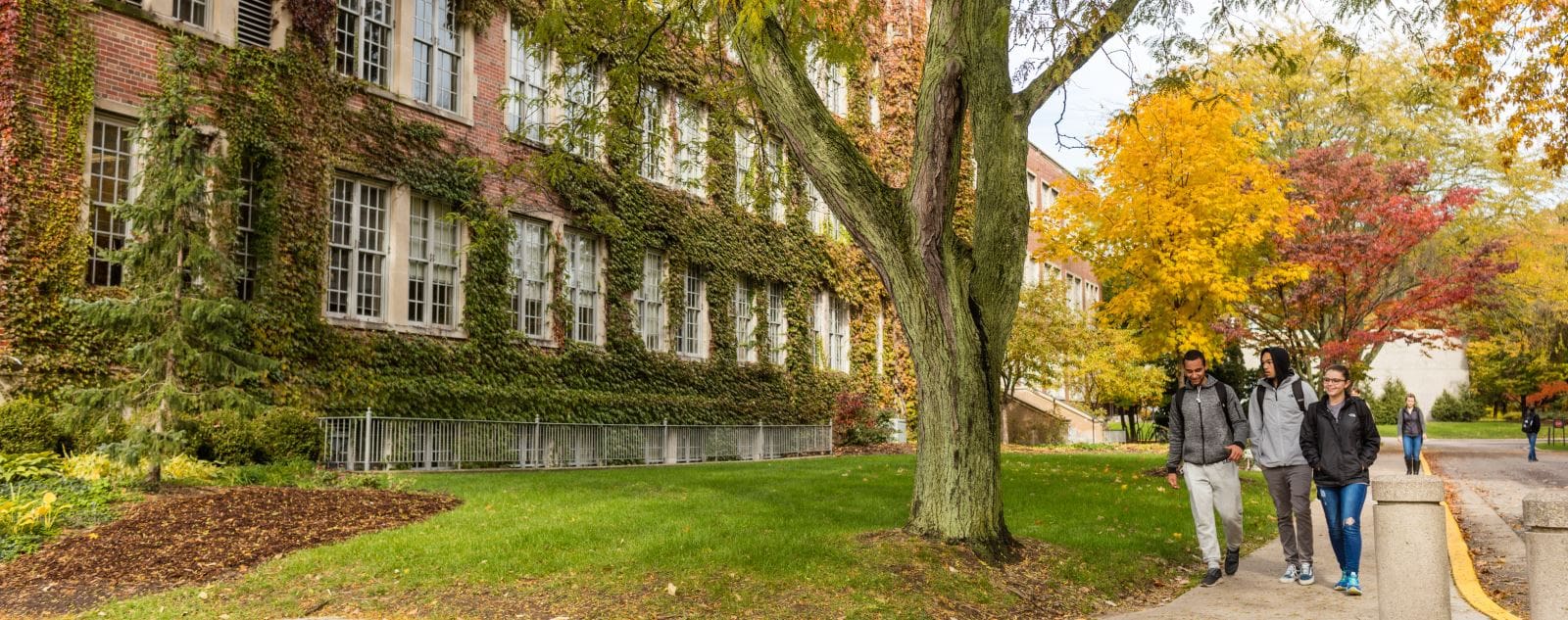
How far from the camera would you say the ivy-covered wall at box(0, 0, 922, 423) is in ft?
47.2

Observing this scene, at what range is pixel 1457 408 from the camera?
64.1 meters

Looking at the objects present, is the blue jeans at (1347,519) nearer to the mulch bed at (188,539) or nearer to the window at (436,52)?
the mulch bed at (188,539)

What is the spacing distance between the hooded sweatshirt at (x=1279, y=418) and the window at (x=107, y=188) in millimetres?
13865

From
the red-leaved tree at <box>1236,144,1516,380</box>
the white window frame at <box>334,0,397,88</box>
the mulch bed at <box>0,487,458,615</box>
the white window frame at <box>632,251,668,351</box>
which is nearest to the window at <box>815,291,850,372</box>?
the white window frame at <box>632,251,668,351</box>

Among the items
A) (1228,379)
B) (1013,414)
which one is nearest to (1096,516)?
(1013,414)

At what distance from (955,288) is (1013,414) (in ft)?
96.7

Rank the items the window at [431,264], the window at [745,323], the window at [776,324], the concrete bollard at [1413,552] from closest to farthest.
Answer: the concrete bollard at [1413,552]
the window at [431,264]
the window at [745,323]
the window at [776,324]

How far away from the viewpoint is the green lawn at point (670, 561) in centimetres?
792

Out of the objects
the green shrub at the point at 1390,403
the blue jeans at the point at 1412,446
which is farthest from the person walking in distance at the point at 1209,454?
the green shrub at the point at 1390,403

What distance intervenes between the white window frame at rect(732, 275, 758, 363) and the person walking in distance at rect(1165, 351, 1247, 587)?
61.7ft

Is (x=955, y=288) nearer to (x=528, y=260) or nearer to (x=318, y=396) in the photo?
(x=318, y=396)

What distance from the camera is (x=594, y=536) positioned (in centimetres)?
989

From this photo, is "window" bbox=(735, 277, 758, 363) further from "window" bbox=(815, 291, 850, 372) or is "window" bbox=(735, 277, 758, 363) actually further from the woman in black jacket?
the woman in black jacket

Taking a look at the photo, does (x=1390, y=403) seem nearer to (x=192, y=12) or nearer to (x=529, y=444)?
(x=529, y=444)
